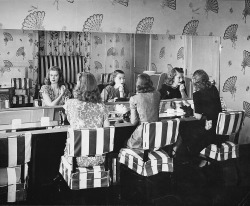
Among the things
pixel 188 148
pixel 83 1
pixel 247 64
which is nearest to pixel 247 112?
pixel 247 64

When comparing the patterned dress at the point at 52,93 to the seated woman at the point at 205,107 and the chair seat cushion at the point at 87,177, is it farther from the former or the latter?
the seated woman at the point at 205,107

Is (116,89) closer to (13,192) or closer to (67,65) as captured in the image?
(67,65)

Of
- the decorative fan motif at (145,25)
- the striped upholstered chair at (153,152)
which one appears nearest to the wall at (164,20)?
the decorative fan motif at (145,25)

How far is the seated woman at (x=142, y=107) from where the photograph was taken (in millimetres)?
3602

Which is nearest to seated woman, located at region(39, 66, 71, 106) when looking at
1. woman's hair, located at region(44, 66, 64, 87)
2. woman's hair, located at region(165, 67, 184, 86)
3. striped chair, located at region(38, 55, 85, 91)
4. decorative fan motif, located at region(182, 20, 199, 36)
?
woman's hair, located at region(44, 66, 64, 87)

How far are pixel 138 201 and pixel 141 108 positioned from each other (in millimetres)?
898

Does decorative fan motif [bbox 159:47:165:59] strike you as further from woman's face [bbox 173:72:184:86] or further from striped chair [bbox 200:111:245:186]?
striped chair [bbox 200:111:245:186]

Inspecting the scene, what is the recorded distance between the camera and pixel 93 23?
4.77 metres

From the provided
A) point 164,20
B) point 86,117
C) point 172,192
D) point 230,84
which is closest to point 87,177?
point 86,117

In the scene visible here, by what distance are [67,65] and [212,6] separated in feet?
7.39

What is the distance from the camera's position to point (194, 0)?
529 centimetres

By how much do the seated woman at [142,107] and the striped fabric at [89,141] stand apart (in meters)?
0.58

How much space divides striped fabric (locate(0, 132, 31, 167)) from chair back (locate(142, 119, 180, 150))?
3.37 feet

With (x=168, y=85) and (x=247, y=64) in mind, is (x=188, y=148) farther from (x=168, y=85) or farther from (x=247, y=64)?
(x=247, y=64)
